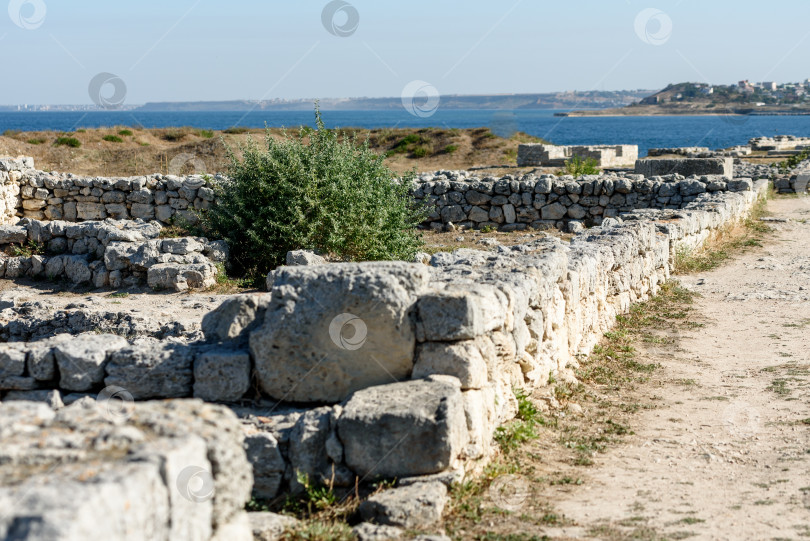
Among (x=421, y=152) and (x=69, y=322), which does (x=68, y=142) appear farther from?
(x=69, y=322)

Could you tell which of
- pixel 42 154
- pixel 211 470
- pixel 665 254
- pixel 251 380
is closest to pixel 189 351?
pixel 251 380

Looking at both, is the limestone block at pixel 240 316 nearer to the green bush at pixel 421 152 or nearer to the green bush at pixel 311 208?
the green bush at pixel 311 208

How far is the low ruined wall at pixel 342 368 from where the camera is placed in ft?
14.7

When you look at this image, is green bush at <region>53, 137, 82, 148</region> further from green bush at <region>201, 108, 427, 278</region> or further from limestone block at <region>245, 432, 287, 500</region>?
limestone block at <region>245, 432, 287, 500</region>

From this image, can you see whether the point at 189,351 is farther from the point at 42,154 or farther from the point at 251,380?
the point at 42,154

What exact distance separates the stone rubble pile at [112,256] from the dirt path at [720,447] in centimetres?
601

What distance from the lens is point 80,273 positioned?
11031 millimetres

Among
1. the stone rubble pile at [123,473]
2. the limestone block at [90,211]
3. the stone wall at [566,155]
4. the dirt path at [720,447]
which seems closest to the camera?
the stone rubble pile at [123,473]

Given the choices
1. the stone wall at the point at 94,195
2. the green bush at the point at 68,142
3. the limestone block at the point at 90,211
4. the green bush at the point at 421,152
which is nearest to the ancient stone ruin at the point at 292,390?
the stone wall at the point at 94,195

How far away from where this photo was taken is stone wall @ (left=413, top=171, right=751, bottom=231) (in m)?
16.3

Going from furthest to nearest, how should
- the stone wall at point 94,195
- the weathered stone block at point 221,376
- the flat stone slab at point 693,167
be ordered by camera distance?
the flat stone slab at point 693,167, the stone wall at point 94,195, the weathered stone block at point 221,376

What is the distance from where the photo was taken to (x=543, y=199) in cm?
1652

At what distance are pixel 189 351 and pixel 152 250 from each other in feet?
19.2

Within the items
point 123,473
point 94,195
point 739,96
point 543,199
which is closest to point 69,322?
point 123,473
